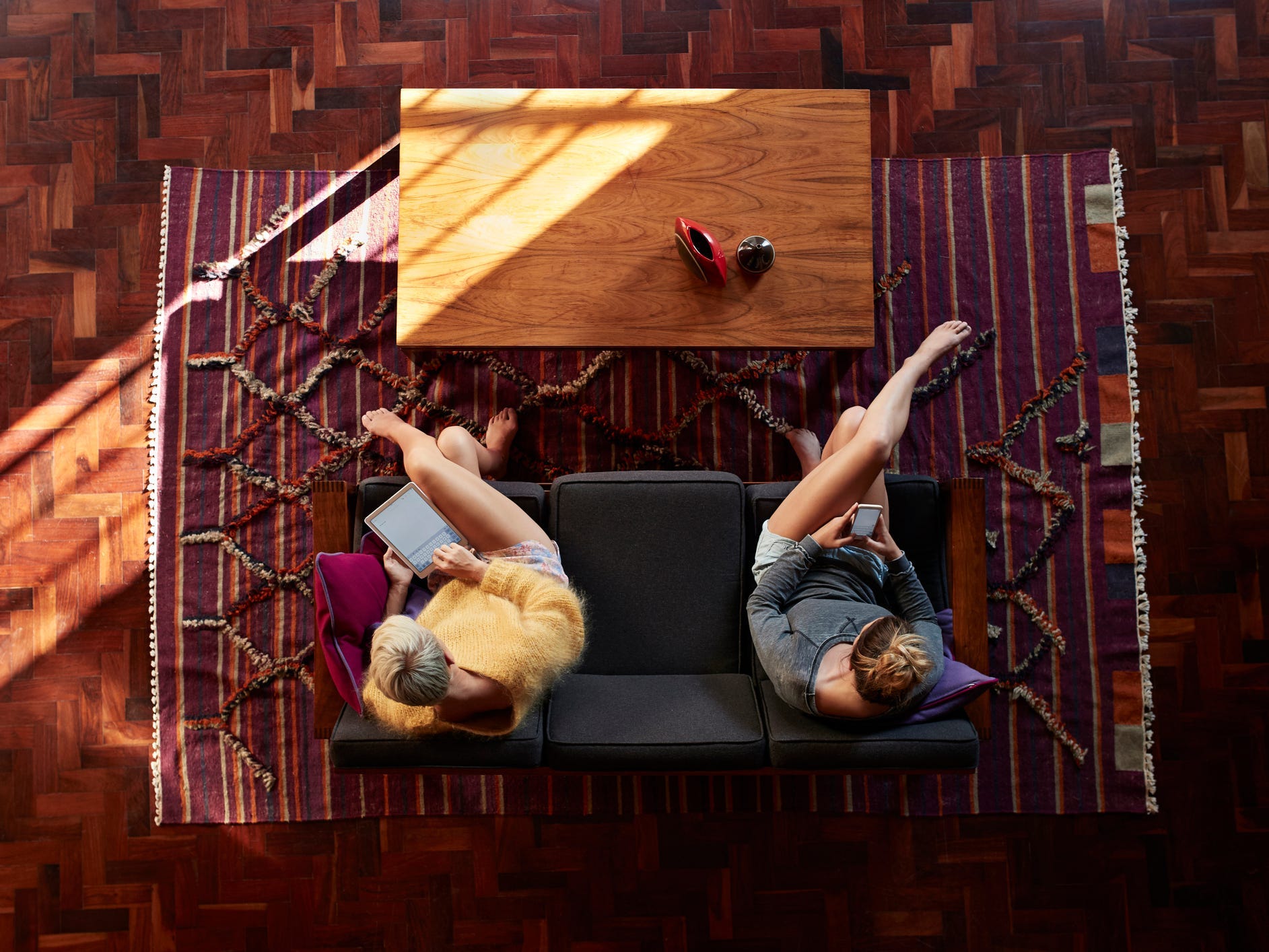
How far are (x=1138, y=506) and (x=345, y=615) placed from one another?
2.46 metres

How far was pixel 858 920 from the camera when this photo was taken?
2.62 meters

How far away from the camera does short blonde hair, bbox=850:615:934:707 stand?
1805mm

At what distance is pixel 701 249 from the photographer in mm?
2121

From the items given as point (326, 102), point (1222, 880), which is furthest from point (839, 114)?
point (1222, 880)

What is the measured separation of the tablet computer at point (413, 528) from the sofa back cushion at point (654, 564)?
0.30 m

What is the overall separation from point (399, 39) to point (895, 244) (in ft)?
5.93

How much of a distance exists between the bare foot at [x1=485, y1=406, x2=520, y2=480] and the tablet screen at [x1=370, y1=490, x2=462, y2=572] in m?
0.46

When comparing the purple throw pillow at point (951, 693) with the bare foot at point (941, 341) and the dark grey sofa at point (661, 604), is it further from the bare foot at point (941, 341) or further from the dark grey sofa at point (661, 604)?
the bare foot at point (941, 341)

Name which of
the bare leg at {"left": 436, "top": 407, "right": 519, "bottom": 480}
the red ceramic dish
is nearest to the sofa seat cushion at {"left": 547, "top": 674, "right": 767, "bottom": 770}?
the bare leg at {"left": 436, "top": 407, "right": 519, "bottom": 480}

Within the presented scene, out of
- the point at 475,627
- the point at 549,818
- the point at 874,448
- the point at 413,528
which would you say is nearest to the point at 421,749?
the point at 475,627

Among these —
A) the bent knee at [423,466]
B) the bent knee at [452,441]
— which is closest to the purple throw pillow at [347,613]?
the bent knee at [423,466]

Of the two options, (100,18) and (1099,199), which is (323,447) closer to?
(100,18)

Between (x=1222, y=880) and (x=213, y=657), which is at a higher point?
(x=213, y=657)

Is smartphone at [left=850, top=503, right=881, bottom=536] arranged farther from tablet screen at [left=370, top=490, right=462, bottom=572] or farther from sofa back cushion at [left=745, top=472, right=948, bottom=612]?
tablet screen at [left=370, top=490, right=462, bottom=572]
